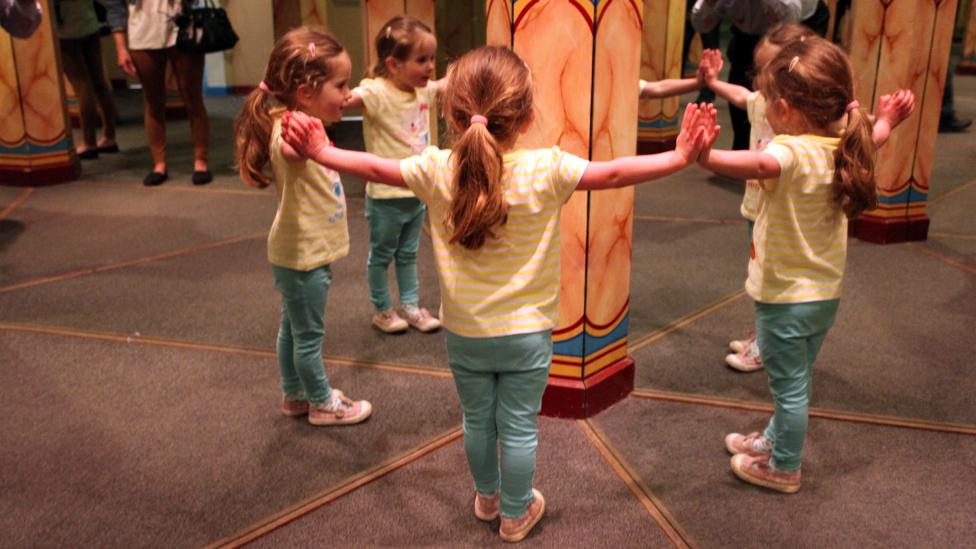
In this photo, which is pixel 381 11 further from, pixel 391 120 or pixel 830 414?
pixel 830 414

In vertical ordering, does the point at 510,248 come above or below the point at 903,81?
below

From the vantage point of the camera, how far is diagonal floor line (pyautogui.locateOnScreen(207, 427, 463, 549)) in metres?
2.12

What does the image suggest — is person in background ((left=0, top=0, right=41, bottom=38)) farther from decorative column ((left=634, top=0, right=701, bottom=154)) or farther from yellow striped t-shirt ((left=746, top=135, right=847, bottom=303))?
decorative column ((left=634, top=0, right=701, bottom=154))

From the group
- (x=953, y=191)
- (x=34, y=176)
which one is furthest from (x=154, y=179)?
(x=953, y=191)

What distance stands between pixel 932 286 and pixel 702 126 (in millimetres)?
2725

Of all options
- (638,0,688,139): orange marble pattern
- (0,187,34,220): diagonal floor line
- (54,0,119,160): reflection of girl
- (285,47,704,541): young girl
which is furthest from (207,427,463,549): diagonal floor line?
(54,0,119,160): reflection of girl

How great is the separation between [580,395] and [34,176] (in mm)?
4737

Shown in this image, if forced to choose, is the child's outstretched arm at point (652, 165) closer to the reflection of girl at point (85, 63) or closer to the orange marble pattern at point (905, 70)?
the orange marble pattern at point (905, 70)

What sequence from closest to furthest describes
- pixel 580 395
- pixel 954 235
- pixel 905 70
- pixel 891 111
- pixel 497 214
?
pixel 497 214 < pixel 891 111 < pixel 580 395 < pixel 905 70 < pixel 954 235

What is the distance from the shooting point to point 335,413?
268 cm

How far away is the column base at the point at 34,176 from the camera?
230 inches

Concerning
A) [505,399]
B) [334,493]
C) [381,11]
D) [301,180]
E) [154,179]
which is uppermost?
[381,11]

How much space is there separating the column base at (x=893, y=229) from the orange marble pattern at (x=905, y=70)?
0.13ft

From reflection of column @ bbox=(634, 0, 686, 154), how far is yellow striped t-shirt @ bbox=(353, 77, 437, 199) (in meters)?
3.36
